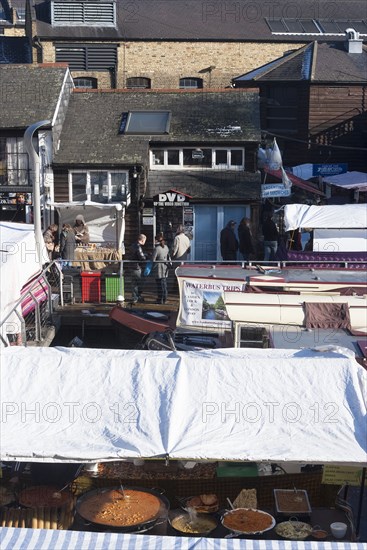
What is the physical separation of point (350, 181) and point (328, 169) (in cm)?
445

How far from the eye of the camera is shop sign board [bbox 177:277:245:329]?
14.6 m

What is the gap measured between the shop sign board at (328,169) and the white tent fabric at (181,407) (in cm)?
2260

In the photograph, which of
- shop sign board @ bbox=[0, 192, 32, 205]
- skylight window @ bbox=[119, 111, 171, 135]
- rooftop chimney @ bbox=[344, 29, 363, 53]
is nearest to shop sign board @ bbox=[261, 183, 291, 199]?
skylight window @ bbox=[119, 111, 171, 135]

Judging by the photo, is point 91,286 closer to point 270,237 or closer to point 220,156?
point 270,237

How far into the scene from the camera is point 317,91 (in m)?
32.4

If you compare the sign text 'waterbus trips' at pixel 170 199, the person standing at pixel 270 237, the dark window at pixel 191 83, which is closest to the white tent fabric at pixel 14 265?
the sign text 'waterbus trips' at pixel 170 199

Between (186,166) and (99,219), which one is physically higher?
(186,166)

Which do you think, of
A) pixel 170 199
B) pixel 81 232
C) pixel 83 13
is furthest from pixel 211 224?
pixel 83 13

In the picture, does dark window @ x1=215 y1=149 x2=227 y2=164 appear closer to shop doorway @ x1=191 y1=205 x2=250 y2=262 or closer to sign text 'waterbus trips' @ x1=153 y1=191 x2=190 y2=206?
shop doorway @ x1=191 y1=205 x2=250 y2=262

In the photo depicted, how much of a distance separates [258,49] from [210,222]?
18.2 m

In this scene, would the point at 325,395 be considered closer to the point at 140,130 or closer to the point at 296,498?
the point at 296,498

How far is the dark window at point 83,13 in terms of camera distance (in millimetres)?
39125

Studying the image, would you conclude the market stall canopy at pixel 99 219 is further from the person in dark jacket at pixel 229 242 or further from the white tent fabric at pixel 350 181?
the white tent fabric at pixel 350 181

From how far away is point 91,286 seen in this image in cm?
1872
